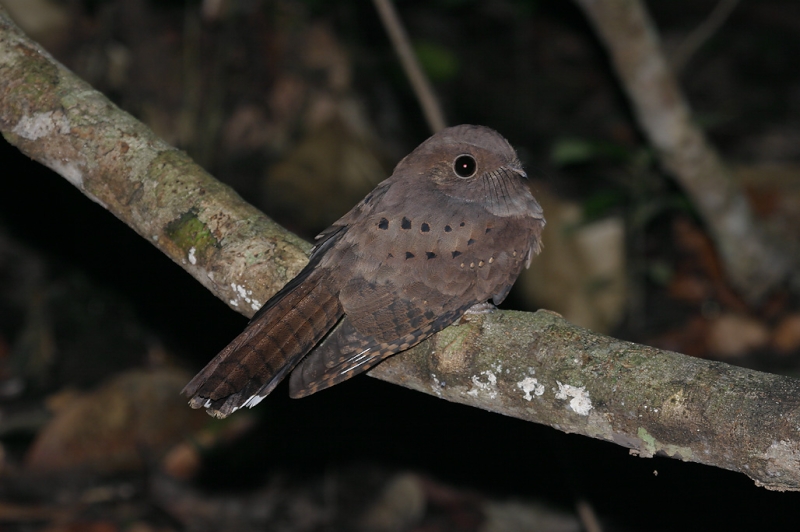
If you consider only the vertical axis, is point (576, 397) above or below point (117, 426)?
below

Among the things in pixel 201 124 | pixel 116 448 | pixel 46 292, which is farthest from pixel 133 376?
pixel 201 124

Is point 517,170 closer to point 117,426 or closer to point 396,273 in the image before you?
point 396,273

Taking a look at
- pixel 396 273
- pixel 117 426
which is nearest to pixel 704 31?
pixel 396 273

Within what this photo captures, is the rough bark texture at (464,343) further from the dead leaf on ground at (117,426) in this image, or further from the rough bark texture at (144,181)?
the dead leaf on ground at (117,426)

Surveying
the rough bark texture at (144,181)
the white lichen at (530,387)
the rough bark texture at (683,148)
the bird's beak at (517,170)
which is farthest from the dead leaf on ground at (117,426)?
the rough bark texture at (683,148)

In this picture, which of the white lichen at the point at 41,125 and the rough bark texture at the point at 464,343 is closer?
the rough bark texture at the point at 464,343

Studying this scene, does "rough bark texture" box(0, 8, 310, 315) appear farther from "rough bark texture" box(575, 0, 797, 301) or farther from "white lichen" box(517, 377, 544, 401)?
"rough bark texture" box(575, 0, 797, 301)

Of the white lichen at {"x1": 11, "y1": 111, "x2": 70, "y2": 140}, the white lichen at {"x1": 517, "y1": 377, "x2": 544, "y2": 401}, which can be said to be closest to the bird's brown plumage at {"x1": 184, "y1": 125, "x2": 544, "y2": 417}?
the white lichen at {"x1": 517, "y1": 377, "x2": 544, "y2": 401}
